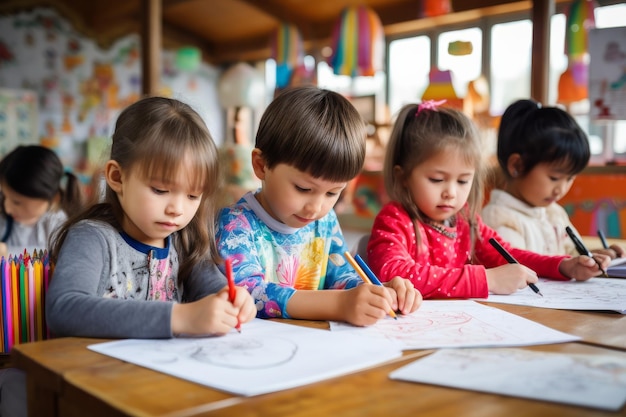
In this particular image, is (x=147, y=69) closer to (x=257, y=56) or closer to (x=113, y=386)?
(x=257, y=56)

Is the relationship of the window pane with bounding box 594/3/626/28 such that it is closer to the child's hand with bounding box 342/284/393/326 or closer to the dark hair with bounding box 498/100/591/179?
the dark hair with bounding box 498/100/591/179

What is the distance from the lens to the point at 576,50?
3648 mm

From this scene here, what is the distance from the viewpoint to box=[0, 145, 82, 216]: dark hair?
2.14m

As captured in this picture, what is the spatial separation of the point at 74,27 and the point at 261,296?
6.59m

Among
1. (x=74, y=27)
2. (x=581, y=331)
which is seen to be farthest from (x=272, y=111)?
(x=74, y=27)

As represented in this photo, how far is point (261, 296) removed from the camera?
98 centimetres

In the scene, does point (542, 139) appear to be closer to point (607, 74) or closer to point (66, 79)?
point (607, 74)

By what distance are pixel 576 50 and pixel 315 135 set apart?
10.4 feet

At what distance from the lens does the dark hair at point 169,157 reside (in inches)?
37.9

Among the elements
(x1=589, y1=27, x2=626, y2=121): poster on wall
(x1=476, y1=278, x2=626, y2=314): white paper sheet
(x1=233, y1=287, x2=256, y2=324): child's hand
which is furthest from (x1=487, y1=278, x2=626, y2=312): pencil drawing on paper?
(x1=589, y1=27, x2=626, y2=121): poster on wall

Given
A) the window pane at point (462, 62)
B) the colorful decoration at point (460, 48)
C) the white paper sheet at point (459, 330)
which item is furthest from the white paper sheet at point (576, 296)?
the window pane at point (462, 62)

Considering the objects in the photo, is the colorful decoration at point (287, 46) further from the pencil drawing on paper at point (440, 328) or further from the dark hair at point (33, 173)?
the pencil drawing on paper at point (440, 328)

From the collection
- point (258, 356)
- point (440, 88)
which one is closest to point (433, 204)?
point (258, 356)

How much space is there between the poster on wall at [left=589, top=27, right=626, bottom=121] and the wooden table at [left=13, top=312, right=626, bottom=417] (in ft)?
7.30
